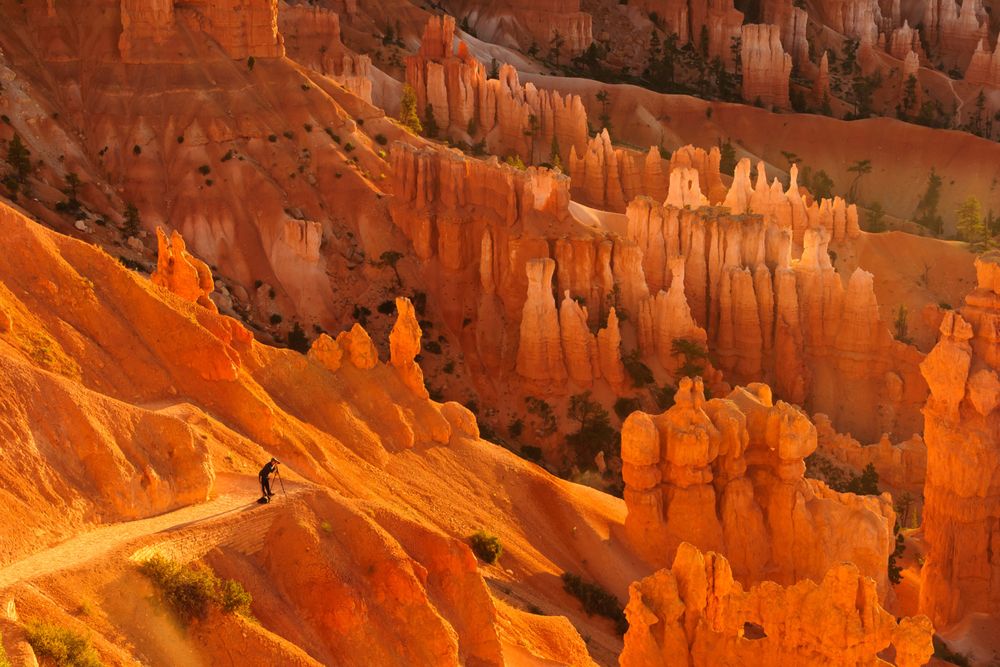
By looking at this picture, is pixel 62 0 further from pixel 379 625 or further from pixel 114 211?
pixel 379 625

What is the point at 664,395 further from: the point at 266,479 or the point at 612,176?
the point at 266,479

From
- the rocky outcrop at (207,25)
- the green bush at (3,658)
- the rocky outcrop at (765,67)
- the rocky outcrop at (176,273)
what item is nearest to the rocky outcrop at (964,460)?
the rocky outcrop at (176,273)

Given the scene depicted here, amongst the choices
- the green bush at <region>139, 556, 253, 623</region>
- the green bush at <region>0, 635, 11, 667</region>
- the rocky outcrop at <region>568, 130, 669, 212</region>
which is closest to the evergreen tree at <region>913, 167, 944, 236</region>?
the rocky outcrop at <region>568, 130, 669, 212</region>

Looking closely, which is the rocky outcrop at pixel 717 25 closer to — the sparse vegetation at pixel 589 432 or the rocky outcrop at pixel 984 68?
the rocky outcrop at pixel 984 68

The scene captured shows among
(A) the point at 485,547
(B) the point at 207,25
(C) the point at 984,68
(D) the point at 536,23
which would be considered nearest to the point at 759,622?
(A) the point at 485,547

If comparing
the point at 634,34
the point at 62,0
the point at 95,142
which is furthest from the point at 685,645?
the point at 634,34

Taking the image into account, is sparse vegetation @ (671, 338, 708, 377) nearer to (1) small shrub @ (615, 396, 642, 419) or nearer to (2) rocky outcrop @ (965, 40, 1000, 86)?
(1) small shrub @ (615, 396, 642, 419)
